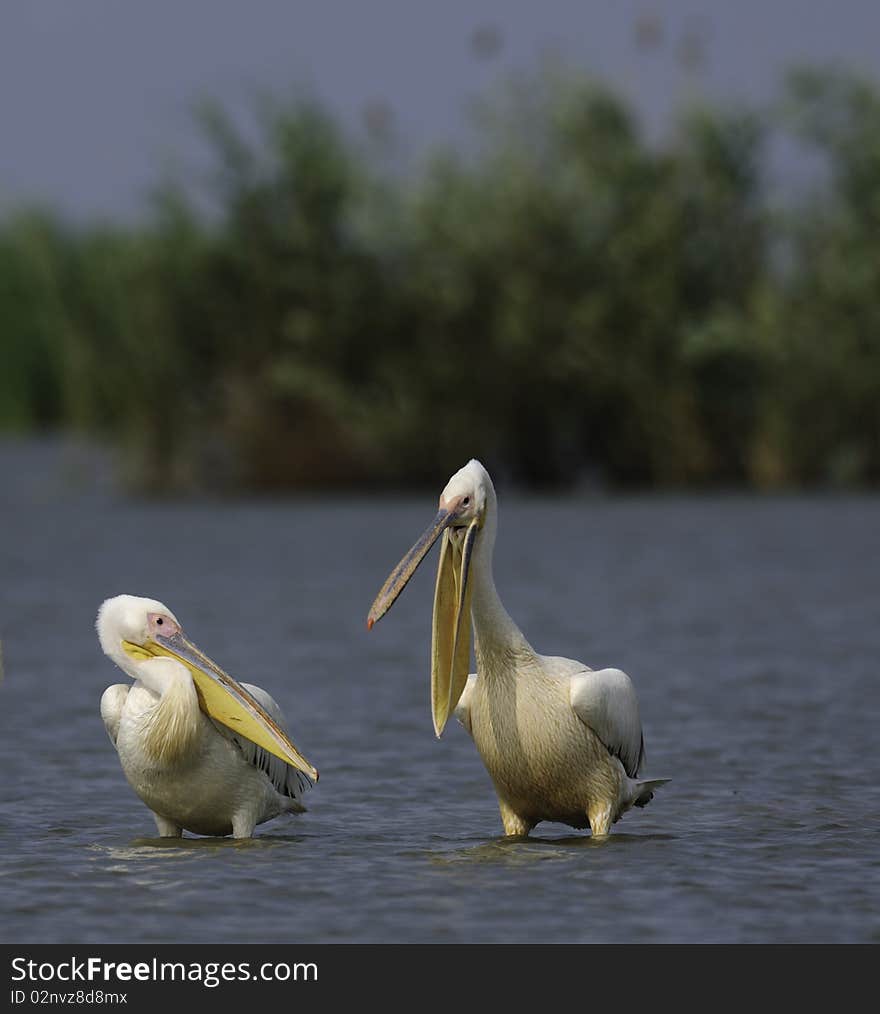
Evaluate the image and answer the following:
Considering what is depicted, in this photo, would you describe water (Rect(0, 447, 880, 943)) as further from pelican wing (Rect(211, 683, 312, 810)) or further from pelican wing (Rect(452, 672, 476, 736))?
pelican wing (Rect(452, 672, 476, 736))

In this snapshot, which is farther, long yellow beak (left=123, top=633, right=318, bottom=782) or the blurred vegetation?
the blurred vegetation

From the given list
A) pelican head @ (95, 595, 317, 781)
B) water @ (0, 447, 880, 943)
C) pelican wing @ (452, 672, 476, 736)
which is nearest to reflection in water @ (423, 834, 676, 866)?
water @ (0, 447, 880, 943)

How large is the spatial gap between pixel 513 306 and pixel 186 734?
22437mm

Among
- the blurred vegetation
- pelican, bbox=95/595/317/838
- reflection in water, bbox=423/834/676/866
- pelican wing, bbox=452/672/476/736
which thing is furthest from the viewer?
the blurred vegetation

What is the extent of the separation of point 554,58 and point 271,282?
463 centimetres

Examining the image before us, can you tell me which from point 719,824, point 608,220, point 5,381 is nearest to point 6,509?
point 608,220

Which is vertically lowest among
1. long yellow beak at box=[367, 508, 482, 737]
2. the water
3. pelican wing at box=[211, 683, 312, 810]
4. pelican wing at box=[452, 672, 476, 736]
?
the water

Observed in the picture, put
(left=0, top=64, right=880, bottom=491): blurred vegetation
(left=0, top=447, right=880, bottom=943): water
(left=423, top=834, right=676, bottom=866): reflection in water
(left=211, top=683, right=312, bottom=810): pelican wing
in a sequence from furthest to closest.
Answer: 1. (left=0, top=64, right=880, bottom=491): blurred vegetation
2. (left=211, top=683, right=312, bottom=810): pelican wing
3. (left=423, top=834, right=676, bottom=866): reflection in water
4. (left=0, top=447, right=880, bottom=943): water

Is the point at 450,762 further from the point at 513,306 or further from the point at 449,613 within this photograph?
the point at 513,306

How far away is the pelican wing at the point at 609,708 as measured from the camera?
25.3 feet

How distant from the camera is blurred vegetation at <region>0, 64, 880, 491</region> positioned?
95.3ft

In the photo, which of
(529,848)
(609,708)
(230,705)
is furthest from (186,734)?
(609,708)

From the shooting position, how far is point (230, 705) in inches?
309
